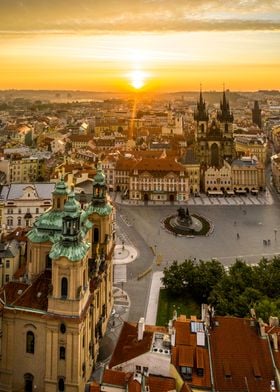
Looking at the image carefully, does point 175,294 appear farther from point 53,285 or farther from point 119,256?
point 53,285

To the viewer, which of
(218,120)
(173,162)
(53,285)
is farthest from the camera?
(218,120)

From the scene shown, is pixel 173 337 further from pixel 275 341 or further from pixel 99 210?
pixel 99 210

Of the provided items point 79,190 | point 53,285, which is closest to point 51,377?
point 53,285

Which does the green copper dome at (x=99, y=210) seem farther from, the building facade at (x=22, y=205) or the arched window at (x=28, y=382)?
the building facade at (x=22, y=205)

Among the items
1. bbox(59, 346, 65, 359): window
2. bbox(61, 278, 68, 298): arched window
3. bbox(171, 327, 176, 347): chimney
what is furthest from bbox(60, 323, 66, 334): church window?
bbox(171, 327, 176, 347): chimney

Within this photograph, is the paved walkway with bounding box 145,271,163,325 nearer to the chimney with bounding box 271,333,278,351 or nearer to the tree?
the tree

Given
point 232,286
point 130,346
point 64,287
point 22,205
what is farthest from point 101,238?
point 22,205
